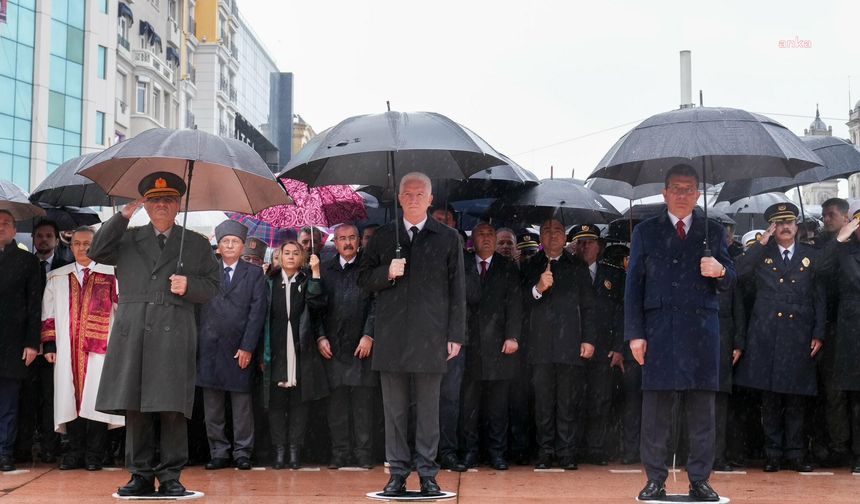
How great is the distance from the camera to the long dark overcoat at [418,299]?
6793mm

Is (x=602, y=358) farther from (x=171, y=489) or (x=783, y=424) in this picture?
(x=171, y=489)

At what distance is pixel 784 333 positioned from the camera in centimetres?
853

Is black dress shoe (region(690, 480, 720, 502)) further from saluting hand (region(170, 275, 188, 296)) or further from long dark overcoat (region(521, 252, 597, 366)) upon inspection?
saluting hand (region(170, 275, 188, 296))

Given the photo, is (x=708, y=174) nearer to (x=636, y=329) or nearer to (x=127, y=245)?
(x=636, y=329)

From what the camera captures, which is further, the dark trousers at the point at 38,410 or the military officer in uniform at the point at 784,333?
the dark trousers at the point at 38,410

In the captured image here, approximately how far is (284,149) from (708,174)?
5224 cm

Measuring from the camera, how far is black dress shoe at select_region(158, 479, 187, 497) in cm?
673

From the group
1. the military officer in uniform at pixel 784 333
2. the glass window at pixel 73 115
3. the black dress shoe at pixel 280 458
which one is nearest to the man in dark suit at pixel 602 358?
the military officer in uniform at pixel 784 333


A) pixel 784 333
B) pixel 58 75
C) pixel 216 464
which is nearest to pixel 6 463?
pixel 216 464

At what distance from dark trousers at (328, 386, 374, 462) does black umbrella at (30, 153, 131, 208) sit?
8.10 feet

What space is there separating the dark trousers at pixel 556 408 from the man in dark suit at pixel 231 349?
7.76ft

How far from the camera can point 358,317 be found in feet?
28.8

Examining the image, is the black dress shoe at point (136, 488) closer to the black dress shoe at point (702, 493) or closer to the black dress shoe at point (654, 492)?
the black dress shoe at point (654, 492)

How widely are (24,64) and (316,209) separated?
110ft
